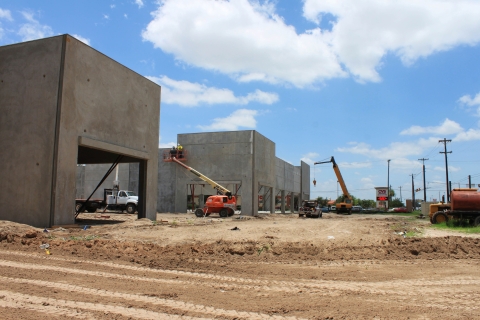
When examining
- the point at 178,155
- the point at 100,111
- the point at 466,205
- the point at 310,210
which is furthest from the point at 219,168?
the point at 466,205

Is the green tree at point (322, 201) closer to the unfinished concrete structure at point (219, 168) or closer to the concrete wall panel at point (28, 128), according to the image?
the unfinished concrete structure at point (219, 168)

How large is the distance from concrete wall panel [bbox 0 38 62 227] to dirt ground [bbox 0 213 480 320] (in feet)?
10.3

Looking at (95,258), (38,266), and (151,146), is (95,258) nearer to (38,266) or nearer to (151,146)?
(38,266)

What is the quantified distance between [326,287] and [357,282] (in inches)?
37.8

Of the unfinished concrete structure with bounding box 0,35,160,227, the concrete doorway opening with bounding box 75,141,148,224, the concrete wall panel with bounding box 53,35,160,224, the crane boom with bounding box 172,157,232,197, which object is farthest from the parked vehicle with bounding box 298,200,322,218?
the unfinished concrete structure with bounding box 0,35,160,227

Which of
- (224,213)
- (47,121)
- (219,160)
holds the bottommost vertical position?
(224,213)

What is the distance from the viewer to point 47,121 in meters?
17.0

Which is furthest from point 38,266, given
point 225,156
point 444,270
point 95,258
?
point 225,156

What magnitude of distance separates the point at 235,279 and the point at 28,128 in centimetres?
1354

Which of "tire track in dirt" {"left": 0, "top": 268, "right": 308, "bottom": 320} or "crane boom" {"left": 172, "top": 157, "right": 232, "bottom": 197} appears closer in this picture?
"tire track in dirt" {"left": 0, "top": 268, "right": 308, "bottom": 320}

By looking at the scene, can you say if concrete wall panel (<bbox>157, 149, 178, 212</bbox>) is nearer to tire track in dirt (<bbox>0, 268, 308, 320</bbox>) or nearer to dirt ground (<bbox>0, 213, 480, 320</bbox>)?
dirt ground (<bbox>0, 213, 480, 320</bbox>)

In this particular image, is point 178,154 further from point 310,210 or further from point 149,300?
point 149,300

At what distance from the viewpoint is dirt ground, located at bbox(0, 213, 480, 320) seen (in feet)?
18.8

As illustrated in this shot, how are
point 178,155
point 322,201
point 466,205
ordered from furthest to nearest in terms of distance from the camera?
1. point 322,201
2. point 178,155
3. point 466,205
